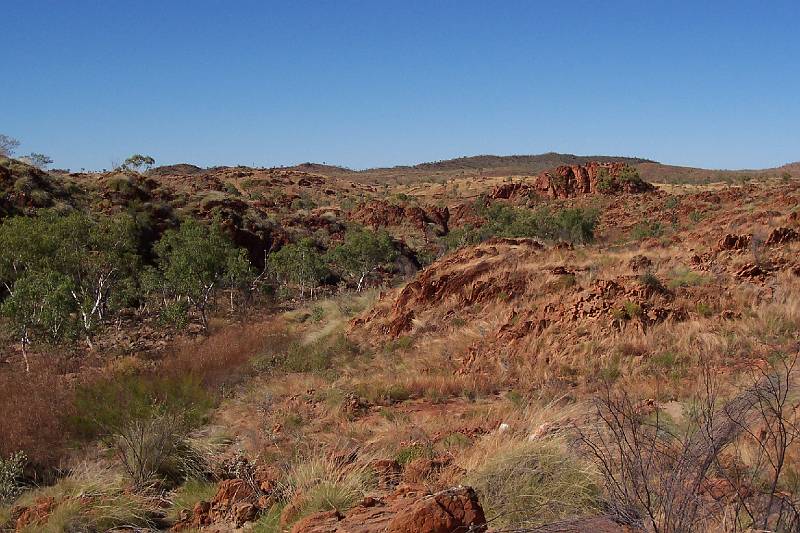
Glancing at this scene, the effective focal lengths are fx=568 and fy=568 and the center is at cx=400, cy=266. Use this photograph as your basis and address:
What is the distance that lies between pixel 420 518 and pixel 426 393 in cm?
544

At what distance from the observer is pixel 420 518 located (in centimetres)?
307

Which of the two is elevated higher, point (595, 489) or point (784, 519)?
point (784, 519)

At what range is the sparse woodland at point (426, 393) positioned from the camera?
3.44m

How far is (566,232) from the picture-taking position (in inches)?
1264

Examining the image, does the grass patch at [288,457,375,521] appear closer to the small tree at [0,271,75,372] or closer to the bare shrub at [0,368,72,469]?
the bare shrub at [0,368,72,469]

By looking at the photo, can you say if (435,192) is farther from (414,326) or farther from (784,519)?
(784,519)

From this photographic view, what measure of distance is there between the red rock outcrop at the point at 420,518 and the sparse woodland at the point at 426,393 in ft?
0.05

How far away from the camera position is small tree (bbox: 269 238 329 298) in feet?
87.9

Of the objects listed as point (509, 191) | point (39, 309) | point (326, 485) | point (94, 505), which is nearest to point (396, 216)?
point (509, 191)

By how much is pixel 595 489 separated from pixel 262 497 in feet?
8.65

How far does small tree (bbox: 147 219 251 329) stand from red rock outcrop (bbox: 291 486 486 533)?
1643 centimetres

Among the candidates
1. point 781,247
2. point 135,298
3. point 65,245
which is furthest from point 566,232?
point 65,245

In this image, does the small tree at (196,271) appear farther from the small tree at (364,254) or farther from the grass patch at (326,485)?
the grass patch at (326,485)

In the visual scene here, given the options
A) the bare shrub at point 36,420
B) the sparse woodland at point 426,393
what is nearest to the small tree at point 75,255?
the sparse woodland at point 426,393
